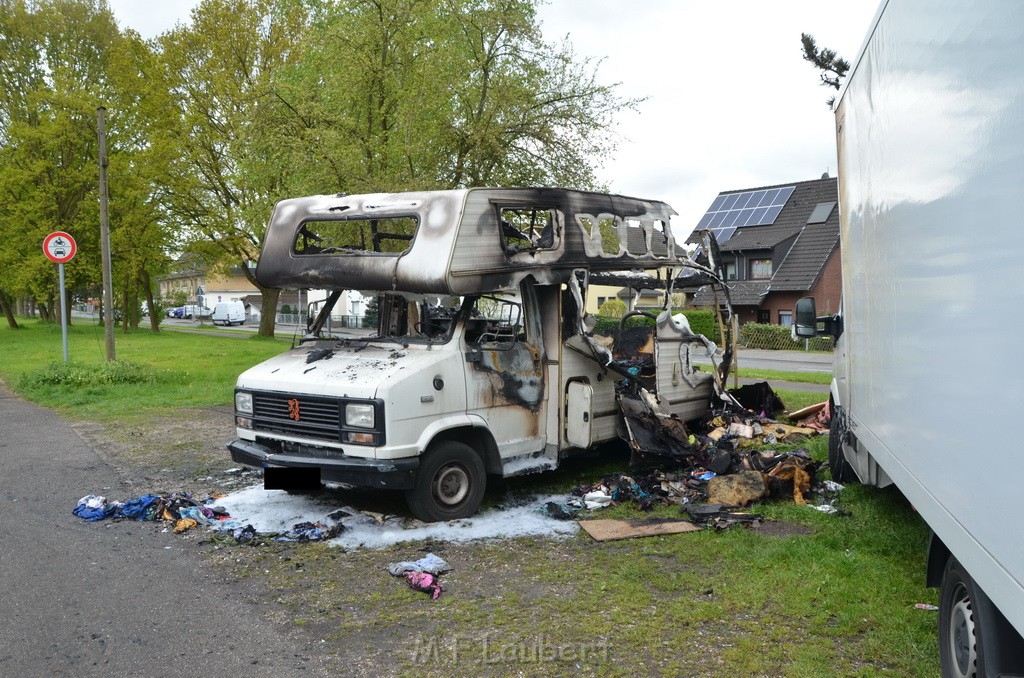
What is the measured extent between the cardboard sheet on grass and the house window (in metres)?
36.7

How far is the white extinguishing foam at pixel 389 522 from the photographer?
645cm

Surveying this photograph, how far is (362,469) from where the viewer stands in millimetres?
6281

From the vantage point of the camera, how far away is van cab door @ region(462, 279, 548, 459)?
704cm

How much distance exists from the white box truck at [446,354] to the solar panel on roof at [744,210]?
3616cm

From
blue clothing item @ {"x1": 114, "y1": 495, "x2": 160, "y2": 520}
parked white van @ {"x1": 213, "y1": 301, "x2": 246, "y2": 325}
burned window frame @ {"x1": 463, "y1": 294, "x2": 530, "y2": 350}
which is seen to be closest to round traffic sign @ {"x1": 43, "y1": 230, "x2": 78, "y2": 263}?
blue clothing item @ {"x1": 114, "y1": 495, "x2": 160, "y2": 520}

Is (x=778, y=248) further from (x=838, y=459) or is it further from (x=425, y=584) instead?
(x=425, y=584)

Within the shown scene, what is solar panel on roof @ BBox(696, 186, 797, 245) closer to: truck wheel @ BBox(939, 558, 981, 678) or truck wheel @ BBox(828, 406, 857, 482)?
truck wheel @ BBox(828, 406, 857, 482)

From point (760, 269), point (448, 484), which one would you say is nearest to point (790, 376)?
point (448, 484)

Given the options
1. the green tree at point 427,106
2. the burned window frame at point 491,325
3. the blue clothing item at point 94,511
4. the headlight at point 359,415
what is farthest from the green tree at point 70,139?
the headlight at point 359,415

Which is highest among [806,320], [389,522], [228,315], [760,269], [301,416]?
[760,269]

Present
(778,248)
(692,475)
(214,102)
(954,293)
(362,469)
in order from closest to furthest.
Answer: (954,293) → (362,469) → (692,475) → (214,102) → (778,248)

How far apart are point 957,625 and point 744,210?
140 ft

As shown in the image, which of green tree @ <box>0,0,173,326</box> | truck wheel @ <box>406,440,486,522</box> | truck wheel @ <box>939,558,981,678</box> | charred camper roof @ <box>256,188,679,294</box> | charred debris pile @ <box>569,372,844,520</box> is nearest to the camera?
truck wheel @ <box>939,558,981,678</box>

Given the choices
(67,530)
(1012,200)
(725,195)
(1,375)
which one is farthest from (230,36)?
(1012,200)
